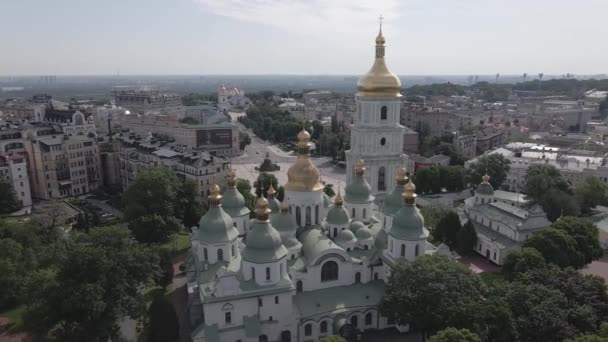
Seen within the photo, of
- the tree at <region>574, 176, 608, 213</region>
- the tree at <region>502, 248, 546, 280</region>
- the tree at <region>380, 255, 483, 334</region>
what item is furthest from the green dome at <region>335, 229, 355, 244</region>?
the tree at <region>574, 176, 608, 213</region>

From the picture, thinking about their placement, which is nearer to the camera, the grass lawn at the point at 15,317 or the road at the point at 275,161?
the grass lawn at the point at 15,317

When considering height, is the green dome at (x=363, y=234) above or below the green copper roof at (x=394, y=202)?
below

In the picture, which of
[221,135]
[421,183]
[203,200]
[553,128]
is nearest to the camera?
[203,200]

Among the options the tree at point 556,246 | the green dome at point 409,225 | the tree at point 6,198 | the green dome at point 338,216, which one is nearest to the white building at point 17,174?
the tree at point 6,198

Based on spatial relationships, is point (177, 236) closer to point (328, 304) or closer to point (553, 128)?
point (328, 304)

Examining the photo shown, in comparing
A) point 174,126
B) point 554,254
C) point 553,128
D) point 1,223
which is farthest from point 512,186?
point 174,126

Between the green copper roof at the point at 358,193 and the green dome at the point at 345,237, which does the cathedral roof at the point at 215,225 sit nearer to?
the green dome at the point at 345,237

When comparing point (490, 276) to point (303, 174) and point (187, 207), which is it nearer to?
point (303, 174)
